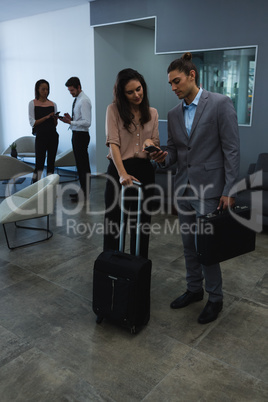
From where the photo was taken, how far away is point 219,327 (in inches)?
96.3

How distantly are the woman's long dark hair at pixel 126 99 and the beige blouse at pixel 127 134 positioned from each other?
3 cm

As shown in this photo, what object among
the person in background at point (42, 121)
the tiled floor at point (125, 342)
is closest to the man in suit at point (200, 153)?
the tiled floor at point (125, 342)

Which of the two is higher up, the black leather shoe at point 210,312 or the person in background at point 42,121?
the person in background at point 42,121

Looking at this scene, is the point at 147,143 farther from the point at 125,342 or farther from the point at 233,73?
the point at 233,73

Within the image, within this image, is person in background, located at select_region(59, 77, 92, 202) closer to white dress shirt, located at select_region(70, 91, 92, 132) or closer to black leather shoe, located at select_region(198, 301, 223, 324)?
white dress shirt, located at select_region(70, 91, 92, 132)

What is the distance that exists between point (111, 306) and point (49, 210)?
1626mm

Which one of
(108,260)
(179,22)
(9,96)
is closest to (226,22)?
(179,22)

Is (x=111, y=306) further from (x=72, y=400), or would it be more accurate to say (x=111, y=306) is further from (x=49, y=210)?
(x=49, y=210)

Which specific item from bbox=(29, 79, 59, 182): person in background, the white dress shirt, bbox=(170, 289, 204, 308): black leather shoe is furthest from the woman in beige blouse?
bbox=(29, 79, 59, 182): person in background

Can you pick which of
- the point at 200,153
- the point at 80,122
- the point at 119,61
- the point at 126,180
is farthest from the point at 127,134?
the point at 119,61

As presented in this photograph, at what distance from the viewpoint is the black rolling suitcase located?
2.25m

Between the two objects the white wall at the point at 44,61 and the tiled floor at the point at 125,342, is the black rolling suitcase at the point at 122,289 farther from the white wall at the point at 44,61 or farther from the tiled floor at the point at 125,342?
the white wall at the point at 44,61

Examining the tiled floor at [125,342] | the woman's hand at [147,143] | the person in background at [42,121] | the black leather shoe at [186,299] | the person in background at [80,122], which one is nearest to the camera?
the tiled floor at [125,342]

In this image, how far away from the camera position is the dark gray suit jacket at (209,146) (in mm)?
2207
